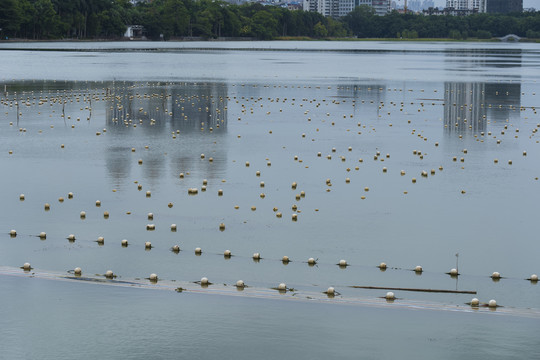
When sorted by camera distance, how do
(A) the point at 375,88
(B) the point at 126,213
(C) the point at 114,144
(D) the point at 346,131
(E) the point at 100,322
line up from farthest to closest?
(A) the point at 375,88 → (D) the point at 346,131 → (C) the point at 114,144 → (B) the point at 126,213 → (E) the point at 100,322

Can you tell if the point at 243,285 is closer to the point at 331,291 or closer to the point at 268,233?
the point at 331,291

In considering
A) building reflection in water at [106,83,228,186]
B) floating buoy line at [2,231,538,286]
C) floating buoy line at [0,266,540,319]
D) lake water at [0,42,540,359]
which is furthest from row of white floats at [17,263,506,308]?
building reflection in water at [106,83,228,186]

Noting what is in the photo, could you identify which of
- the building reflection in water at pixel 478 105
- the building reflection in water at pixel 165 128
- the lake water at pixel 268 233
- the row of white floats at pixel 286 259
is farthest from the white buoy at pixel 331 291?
the building reflection in water at pixel 478 105

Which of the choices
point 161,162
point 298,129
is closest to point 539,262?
point 161,162

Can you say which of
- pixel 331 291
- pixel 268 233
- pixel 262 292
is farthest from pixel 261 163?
pixel 331 291

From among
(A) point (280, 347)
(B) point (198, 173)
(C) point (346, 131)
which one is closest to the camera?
(A) point (280, 347)

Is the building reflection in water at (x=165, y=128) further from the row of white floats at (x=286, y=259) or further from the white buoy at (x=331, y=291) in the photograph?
the white buoy at (x=331, y=291)

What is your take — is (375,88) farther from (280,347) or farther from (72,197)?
(280,347)
